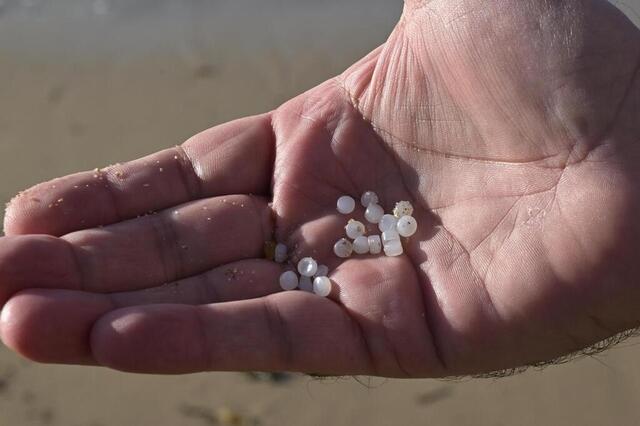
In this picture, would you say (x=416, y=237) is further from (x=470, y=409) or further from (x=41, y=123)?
(x=41, y=123)

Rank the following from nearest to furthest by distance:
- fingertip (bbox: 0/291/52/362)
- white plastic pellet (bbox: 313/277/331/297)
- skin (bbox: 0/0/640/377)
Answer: fingertip (bbox: 0/291/52/362), skin (bbox: 0/0/640/377), white plastic pellet (bbox: 313/277/331/297)

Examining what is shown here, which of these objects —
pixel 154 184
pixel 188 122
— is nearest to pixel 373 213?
pixel 154 184

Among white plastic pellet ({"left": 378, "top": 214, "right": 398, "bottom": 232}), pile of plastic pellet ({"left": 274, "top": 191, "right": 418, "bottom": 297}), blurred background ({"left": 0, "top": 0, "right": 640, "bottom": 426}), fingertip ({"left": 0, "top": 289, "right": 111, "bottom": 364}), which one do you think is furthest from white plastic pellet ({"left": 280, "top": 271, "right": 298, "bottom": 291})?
blurred background ({"left": 0, "top": 0, "right": 640, "bottom": 426})

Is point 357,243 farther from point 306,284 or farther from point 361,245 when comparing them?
point 306,284

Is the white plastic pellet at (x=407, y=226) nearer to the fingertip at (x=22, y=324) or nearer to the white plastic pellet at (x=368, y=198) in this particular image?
the white plastic pellet at (x=368, y=198)

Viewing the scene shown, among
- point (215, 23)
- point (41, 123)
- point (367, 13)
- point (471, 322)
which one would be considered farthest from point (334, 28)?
point (471, 322)

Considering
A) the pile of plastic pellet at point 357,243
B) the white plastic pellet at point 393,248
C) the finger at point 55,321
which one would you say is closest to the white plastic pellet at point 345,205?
the pile of plastic pellet at point 357,243

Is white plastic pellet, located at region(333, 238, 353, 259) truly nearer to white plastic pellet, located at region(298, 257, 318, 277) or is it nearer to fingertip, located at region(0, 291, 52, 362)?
white plastic pellet, located at region(298, 257, 318, 277)
